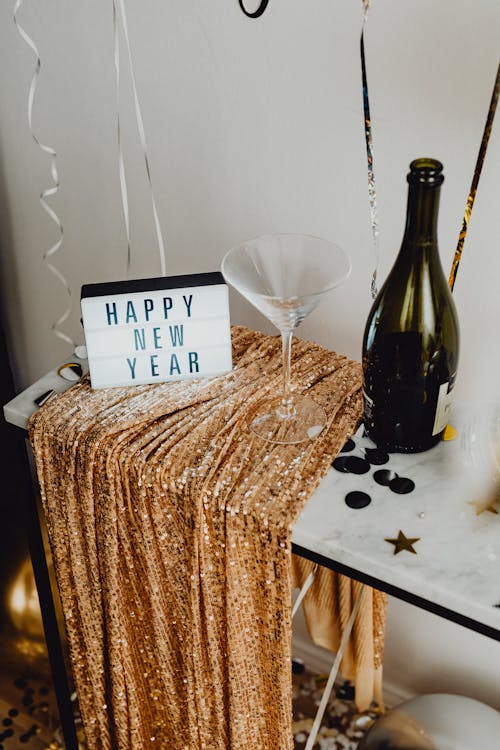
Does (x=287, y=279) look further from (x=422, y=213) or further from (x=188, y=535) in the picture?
(x=188, y=535)

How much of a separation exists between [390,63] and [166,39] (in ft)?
1.22

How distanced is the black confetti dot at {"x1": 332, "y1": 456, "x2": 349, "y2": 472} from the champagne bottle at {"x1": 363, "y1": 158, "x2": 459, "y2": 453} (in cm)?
6

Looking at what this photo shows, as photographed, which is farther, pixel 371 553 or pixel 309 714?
pixel 309 714

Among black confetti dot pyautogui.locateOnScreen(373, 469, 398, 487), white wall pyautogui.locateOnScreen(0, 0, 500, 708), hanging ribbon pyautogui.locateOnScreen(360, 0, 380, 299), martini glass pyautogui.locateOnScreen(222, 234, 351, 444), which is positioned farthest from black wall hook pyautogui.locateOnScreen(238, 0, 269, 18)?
black confetti dot pyautogui.locateOnScreen(373, 469, 398, 487)

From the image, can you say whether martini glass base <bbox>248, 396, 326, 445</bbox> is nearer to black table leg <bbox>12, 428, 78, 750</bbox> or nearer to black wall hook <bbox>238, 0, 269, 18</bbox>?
black table leg <bbox>12, 428, 78, 750</bbox>

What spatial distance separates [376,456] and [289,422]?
0.12 m

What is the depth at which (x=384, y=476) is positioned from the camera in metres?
0.78

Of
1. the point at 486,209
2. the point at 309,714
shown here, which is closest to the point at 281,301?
the point at 486,209

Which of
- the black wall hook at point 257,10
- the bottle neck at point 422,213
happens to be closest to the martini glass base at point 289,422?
the bottle neck at point 422,213

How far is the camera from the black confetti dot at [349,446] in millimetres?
823

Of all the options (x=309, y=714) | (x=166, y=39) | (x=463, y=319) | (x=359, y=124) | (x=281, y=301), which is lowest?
(x=309, y=714)

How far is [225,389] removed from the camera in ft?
3.03

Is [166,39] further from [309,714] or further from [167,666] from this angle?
[309,714]

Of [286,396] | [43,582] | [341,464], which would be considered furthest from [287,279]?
[43,582]
